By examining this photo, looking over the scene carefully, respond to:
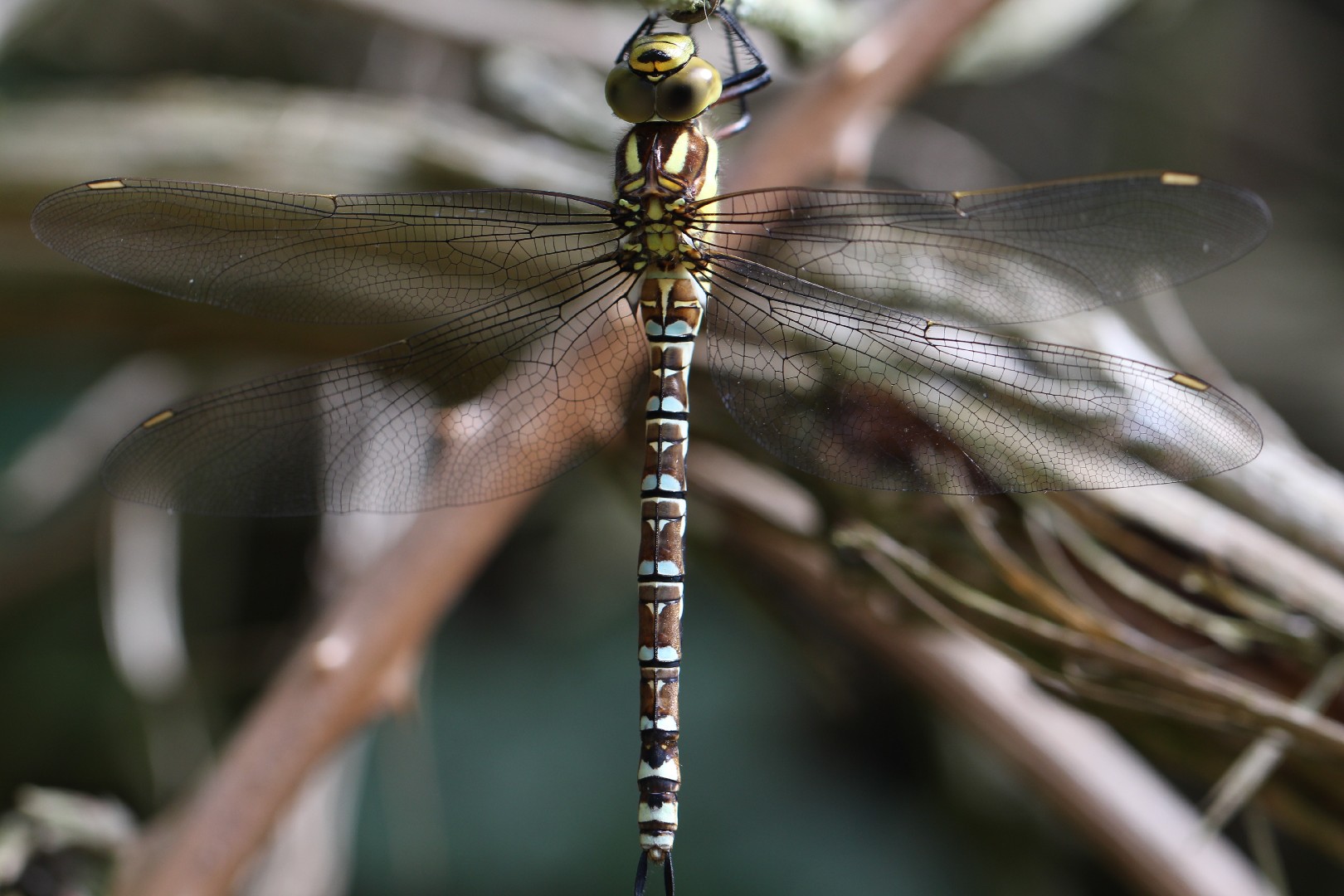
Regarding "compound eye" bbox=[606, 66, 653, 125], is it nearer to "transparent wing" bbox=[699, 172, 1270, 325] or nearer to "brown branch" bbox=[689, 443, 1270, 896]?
"transparent wing" bbox=[699, 172, 1270, 325]

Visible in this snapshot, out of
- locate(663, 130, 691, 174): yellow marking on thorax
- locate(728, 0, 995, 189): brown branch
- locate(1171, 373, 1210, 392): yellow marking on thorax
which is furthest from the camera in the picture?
locate(728, 0, 995, 189): brown branch

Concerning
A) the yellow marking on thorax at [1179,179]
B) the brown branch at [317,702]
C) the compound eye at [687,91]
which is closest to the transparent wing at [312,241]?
the compound eye at [687,91]

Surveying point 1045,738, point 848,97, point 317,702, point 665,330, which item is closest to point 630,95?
point 665,330

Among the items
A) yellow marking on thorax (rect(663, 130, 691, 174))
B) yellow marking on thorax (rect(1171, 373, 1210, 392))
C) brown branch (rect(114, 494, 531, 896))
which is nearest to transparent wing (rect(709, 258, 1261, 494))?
yellow marking on thorax (rect(1171, 373, 1210, 392))

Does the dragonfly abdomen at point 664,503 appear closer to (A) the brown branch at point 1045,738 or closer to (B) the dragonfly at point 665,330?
(B) the dragonfly at point 665,330

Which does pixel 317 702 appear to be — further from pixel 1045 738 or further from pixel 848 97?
pixel 848 97

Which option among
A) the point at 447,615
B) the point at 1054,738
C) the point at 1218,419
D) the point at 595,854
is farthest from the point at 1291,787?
the point at 447,615

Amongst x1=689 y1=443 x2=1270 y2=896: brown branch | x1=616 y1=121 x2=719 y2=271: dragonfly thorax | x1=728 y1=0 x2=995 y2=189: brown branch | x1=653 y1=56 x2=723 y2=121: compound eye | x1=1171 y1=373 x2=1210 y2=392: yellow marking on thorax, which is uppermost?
x1=728 y1=0 x2=995 y2=189: brown branch
